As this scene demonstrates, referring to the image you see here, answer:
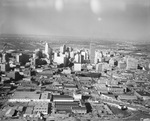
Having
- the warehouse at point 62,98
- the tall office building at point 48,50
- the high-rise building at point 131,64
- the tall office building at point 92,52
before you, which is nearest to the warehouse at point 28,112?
the warehouse at point 62,98

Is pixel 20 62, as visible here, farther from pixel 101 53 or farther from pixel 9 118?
pixel 9 118

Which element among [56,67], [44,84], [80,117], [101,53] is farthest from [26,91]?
[101,53]

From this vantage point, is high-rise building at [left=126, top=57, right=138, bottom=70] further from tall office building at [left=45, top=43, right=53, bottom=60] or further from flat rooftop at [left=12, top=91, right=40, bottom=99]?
flat rooftop at [left=12, top=91, right=40, bottom=99]

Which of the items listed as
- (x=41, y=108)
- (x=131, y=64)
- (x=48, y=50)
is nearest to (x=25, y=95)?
(x=41, y=108)

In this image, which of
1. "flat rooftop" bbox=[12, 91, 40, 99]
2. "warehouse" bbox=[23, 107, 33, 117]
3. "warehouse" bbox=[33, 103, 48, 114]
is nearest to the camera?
"warehouse" bbox=[23, 107, 33, 117]

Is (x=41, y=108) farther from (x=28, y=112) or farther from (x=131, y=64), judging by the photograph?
(x=131, y=64)

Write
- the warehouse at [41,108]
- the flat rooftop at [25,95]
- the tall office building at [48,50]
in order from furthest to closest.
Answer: the tall office building at [48,50], the flat rooftop at [25,95], the warehouse at [41,108]

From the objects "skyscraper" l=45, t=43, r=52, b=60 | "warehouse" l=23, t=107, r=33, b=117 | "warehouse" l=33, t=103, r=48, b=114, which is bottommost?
"warehouse" l=23, t=107, r=33, b=117

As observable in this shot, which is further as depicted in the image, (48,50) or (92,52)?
(48,50)

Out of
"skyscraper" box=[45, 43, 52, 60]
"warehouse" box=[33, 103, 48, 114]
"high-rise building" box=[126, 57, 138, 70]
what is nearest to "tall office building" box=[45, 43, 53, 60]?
"skyscraper" box=[45, 43, 52, 60]

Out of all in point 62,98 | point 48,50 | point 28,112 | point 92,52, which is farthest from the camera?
point 48,50

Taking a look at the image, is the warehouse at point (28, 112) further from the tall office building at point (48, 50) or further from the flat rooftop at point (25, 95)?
the tall office building at point (48, 50)
